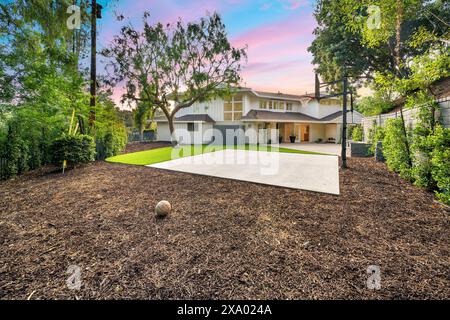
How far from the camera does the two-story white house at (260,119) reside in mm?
20609

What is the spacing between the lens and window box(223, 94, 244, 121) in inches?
825

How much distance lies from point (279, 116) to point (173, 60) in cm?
1175

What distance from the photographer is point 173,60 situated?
17.0 metres

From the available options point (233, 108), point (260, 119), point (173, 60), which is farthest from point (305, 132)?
point (173, 60)

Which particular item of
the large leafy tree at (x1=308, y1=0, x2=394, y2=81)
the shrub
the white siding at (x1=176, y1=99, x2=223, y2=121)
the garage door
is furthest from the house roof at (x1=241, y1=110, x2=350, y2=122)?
the shrub

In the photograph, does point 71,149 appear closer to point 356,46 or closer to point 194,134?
point 194,134

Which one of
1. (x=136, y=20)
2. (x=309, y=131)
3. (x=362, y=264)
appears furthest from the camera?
(x=309, y=131)

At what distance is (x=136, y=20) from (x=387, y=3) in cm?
1740

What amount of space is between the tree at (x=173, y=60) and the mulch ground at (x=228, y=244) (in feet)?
47.9

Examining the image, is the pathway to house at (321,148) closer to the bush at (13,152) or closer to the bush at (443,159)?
the bush at (443,159)

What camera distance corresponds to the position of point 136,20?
55.0 ft

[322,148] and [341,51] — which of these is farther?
[341,51]

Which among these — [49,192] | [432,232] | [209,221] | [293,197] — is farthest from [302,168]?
[49,192]
